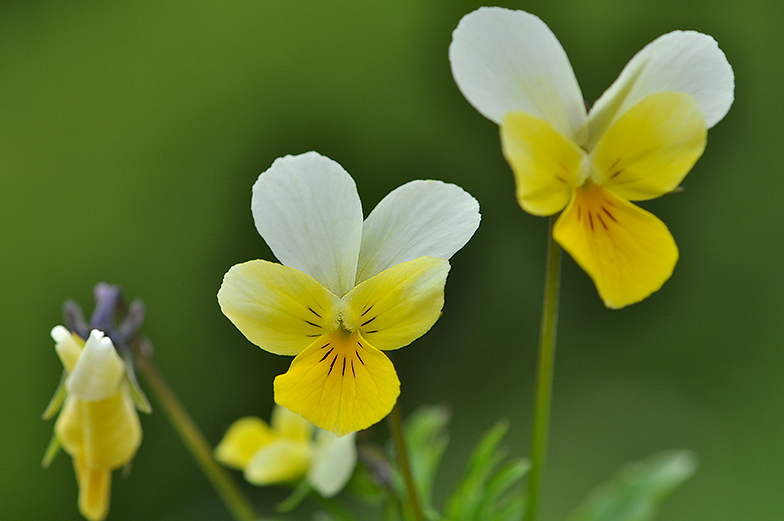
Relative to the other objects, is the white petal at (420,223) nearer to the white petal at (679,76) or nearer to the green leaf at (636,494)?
the white petal at (679,76)

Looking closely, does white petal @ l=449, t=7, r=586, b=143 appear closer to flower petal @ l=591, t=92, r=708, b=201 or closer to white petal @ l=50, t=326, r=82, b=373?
flower petal @ l=591, t=92, r=708, b=201

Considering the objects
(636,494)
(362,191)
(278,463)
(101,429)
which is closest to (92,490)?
(101,429)

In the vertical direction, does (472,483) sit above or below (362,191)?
below

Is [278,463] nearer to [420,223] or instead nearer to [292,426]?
[292,426]

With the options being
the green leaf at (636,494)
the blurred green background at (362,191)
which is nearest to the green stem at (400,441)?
the green leaf at (636,494)

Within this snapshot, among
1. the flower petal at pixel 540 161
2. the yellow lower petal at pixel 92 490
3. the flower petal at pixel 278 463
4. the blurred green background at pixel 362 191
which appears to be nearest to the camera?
the flower petal at pixel 540 161

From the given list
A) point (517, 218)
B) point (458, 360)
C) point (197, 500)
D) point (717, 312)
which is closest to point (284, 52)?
point (517, 218)

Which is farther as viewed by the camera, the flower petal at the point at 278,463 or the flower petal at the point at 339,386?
the flower petal at the point at 278,463

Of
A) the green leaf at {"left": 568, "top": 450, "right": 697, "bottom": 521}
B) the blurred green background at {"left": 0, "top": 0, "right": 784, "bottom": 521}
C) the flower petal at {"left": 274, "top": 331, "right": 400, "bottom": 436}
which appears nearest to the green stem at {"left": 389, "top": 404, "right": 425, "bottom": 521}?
the flower petal at {"left": 274, "top": 331, "right": 400, "bottom": 436}
